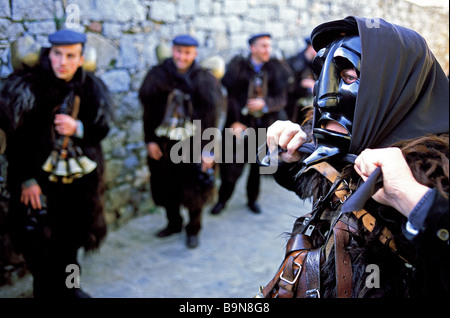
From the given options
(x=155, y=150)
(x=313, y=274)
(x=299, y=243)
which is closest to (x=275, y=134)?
(x=299, y=243)

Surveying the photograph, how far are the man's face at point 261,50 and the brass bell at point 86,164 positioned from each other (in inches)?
101

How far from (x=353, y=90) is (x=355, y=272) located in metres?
0.60

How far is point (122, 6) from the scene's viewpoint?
391 cm

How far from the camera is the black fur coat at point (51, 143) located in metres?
2.46

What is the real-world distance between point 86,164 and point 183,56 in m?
1.50

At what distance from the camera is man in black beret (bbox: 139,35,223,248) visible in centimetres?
361

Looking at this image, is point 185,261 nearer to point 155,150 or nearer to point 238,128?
point 155,150

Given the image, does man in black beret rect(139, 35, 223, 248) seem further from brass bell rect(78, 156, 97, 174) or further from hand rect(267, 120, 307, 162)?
hand rect(267, 120, 307, 162)

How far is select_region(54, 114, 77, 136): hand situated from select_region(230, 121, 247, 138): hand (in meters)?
2.24

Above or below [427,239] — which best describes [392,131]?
above

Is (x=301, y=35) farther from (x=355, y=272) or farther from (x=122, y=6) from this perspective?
(x=355, y=272)

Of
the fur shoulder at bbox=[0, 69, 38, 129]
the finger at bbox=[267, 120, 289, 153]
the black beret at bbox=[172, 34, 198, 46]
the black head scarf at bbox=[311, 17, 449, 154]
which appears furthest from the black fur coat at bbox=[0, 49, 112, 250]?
the black head scarf at bbox=[311, 17, 449, 154]

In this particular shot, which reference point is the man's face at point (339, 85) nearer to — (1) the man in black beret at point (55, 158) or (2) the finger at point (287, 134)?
(2) the finger at point (287, 134)
